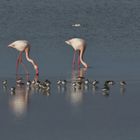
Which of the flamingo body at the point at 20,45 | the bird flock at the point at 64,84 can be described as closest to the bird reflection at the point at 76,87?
the bird flock at the point at 64,84

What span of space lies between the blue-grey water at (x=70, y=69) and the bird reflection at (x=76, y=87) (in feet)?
0.07

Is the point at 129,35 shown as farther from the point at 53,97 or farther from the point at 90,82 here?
the point at 53,97

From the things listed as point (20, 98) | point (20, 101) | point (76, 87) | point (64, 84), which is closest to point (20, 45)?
point (64, 84)

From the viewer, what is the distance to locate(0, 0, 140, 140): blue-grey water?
48.2ft

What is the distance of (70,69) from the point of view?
2108 cm

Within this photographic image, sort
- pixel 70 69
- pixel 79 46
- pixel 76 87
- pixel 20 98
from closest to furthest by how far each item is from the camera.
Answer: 1. pixel 20 98
2. pixel 76 87
3. pixel 70 69
4. pixel 79 46

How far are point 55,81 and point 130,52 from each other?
15.2 ft

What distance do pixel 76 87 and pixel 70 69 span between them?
2443mm

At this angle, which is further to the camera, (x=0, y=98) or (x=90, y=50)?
(x=90, y=50)

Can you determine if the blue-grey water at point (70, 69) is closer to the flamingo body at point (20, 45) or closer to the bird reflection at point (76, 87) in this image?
the bird reflection at point (76, 87)

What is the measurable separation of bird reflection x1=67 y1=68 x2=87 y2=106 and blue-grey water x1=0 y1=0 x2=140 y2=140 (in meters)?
0.02

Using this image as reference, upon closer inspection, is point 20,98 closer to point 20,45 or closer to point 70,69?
point 70,69

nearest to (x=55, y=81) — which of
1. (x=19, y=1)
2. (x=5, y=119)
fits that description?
(x=5, y=119)

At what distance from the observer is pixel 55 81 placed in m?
19.1
